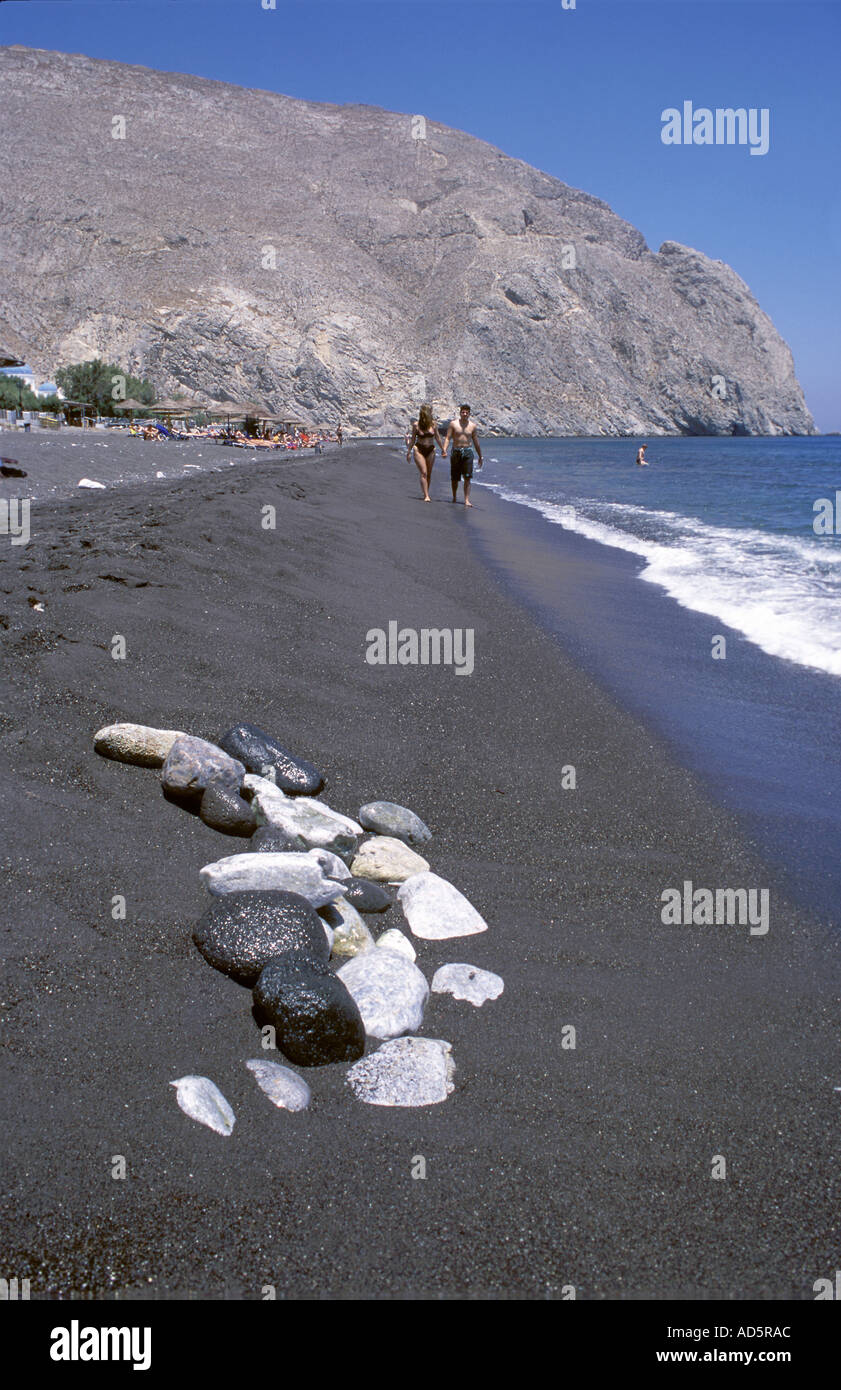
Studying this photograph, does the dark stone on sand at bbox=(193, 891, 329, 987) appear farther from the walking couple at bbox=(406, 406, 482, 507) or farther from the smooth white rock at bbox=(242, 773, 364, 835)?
the walking couple at bbox=(406, 406, 482, 507)

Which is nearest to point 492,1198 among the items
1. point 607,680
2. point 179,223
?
point 607,680

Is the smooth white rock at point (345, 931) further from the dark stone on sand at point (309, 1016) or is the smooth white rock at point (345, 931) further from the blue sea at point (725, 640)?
the blue sea at point (725, 640)

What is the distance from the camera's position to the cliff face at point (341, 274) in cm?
8812

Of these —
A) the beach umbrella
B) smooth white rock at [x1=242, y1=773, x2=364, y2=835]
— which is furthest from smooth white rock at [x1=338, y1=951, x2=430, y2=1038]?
the beach umbrella

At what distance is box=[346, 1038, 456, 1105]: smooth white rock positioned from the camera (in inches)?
101

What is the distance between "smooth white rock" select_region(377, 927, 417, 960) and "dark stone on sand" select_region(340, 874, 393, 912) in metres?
0.18

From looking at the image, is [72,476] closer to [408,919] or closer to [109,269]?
[408,919]

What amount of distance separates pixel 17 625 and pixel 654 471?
4273 centimetres

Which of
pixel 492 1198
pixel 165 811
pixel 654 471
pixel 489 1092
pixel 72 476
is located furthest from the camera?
pixel 654 471

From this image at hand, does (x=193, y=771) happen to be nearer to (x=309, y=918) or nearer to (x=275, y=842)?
(x=275, y=842)

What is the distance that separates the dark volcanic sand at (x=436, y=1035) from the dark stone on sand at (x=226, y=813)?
0.20 feet

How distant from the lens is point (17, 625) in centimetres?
542

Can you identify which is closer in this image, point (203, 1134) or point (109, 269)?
point (203, 1134)
